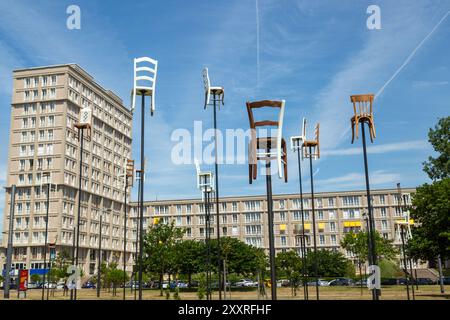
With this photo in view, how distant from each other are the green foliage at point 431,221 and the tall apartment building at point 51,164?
55697mm

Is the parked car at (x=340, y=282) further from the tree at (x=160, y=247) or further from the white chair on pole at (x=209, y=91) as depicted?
the white chair on pole at (x=209, y=91)

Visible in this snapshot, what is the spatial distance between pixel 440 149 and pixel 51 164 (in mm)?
60694

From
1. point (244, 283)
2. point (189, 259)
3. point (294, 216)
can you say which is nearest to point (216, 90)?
point (189, 259)

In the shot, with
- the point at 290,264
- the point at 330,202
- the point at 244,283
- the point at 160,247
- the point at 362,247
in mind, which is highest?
the point at 330,202

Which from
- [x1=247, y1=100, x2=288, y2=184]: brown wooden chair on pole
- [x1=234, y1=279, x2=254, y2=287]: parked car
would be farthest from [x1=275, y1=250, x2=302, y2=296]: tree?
[x1=247, y1=100, x2=288, y2=184]: brown wooden chair on pole

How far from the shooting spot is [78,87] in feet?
275

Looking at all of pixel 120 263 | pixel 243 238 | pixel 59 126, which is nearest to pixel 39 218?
pixel 59 126

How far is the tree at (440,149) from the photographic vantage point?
50250mm

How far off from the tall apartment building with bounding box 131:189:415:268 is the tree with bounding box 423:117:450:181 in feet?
142

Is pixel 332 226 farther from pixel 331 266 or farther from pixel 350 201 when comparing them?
pixel 331 266

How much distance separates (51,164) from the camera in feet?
260

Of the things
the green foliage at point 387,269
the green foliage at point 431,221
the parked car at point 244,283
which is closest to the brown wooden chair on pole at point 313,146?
the green foliage at point 431,221

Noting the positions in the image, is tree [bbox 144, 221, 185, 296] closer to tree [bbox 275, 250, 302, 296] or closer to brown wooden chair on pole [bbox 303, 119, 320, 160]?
tree [bbox 275, 250, 302, 296]
